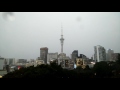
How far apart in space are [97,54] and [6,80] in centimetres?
5755

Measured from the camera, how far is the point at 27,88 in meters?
3.19

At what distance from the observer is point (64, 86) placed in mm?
3205

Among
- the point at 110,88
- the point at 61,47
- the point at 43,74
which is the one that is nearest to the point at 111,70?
the point at 43,74
